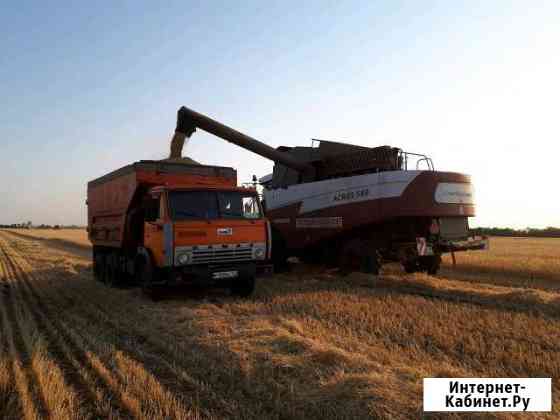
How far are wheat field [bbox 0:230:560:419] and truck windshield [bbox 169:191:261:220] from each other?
5.75 feet

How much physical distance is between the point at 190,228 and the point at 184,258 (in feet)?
1.93

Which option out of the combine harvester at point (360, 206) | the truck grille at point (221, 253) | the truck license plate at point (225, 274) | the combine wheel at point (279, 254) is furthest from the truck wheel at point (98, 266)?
the truck license plate at point (225, 274)

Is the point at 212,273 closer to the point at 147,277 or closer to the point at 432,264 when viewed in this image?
the point at 147,277

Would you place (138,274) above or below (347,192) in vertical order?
below

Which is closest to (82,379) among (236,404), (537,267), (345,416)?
(236,404)

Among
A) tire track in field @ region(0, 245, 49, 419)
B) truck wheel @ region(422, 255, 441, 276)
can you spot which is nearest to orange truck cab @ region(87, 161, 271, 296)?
tire track in field @ region(0, 245, 49, 419)

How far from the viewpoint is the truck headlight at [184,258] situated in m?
8.82

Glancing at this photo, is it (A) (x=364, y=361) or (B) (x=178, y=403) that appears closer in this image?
(B) (x=178, y=403)

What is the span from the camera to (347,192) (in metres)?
12.3

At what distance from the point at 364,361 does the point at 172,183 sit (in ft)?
23.1

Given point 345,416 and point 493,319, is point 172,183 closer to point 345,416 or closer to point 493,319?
point 493,319

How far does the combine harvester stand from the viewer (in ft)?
37.1

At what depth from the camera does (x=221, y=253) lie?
9.16 metres

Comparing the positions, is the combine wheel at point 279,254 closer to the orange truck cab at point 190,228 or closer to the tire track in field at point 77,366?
the orange truck cab at point 190,228
